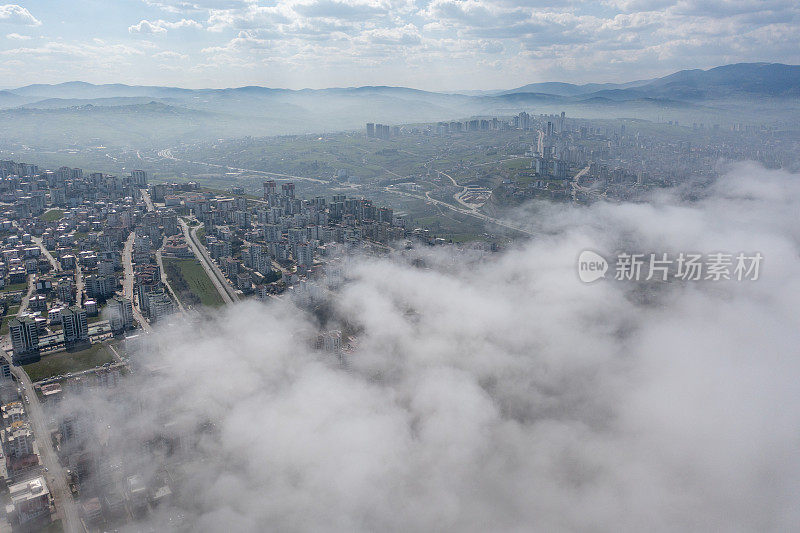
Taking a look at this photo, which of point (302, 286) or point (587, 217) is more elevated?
point (587, 217)

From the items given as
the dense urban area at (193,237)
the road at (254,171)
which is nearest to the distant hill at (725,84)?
the dense urban area at (193,237)

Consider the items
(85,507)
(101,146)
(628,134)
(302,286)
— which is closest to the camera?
(85,507)

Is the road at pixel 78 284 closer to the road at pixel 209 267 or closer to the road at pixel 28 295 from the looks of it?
the road at pixel 28 295

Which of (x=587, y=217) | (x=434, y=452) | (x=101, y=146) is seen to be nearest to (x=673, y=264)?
(x=587, y=217)

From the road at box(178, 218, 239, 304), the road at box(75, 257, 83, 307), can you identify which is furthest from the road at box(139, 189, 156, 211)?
the road at box(75, 257, 83, 307)

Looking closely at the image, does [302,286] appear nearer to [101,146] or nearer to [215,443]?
[215,443]

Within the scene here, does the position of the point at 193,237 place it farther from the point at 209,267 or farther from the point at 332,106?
the point at 332,106

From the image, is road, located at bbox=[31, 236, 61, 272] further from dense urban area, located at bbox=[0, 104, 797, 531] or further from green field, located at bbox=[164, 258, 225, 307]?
green field, located at bbox=[164, 258, 225, 307]
